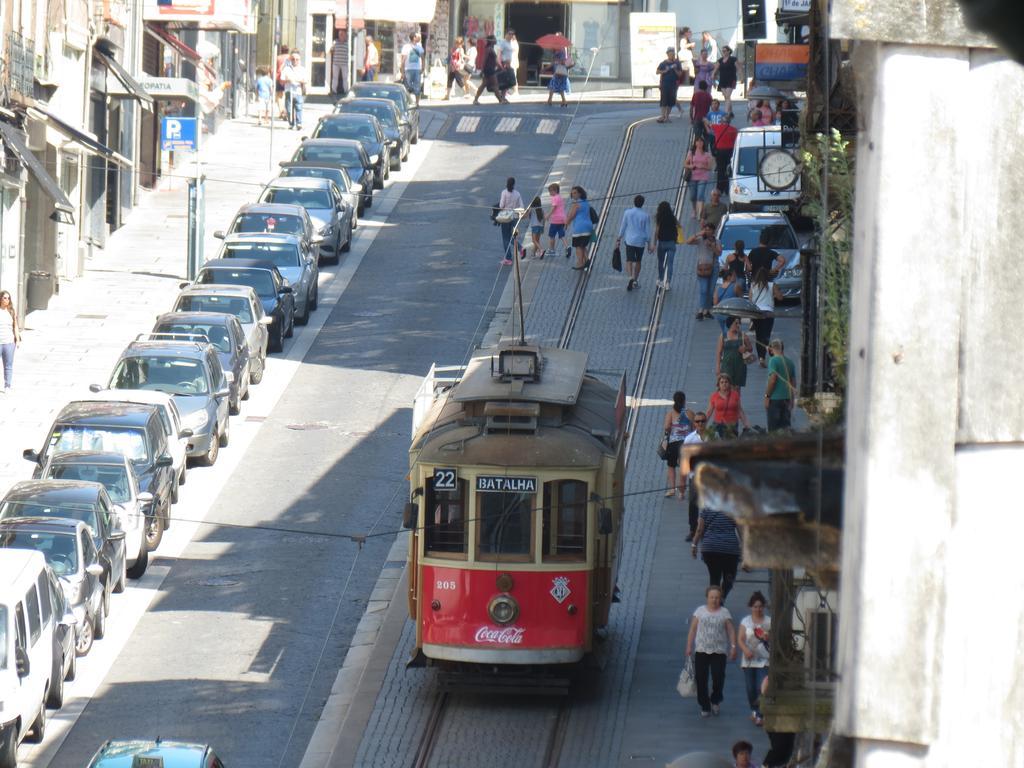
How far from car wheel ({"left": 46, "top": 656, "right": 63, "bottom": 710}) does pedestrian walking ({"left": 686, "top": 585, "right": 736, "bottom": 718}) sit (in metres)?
5.72

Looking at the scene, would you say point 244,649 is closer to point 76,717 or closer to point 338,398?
point 76,717

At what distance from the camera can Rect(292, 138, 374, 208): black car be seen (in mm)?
45531

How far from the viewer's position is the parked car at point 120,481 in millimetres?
23234

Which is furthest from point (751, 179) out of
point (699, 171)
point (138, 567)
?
point (138, 567)

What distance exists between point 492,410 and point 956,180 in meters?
13.1

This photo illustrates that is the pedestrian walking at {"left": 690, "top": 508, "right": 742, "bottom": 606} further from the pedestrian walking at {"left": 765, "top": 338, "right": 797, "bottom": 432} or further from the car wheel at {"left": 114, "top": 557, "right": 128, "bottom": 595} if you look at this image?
the car wheel at {"left": 114, "top": 557, "right": 128, "bottom": 595}

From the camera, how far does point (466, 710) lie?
19422mm

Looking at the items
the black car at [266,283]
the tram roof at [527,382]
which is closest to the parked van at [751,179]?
the black car at [266,283]

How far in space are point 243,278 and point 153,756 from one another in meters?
20.4

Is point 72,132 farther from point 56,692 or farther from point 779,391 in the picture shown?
point 56,692

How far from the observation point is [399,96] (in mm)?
53844

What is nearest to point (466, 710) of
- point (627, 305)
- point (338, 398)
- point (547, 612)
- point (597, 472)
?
point (547, 612)

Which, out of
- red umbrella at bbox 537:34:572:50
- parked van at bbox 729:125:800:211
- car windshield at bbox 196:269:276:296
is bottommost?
car windshield at bbox 196:269:276:296

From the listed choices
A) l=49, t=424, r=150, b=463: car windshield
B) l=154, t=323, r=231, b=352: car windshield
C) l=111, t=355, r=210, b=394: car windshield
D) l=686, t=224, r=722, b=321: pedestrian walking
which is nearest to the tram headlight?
l=49, t=424, r=150, b=463: car windshield
